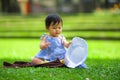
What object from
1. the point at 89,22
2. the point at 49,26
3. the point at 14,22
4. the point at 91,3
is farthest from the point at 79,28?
the point at 49,26

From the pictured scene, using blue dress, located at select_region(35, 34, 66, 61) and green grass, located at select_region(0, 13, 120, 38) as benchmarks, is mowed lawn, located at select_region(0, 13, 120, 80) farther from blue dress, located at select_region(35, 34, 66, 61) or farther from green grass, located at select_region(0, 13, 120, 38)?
blue dress, located at select_region(35, 34, 66, 61)

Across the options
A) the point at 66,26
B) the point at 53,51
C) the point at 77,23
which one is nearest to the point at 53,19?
the point at 53,51

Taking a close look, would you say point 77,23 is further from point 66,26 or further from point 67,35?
point 67,35

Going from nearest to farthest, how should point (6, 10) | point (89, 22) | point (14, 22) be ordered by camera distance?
point (89, 22), point (14, 22), point (6, 10)

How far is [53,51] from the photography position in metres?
7.20

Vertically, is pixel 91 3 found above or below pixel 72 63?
below

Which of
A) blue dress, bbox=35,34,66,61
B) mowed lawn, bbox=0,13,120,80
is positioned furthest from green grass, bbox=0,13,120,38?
blue dress, bbox=35,34,66,61

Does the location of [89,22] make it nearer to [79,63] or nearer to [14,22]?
[14,22]

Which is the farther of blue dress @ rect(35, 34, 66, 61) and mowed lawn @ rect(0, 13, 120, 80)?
mowed lawn @ rect(0, 13, 120, 80)

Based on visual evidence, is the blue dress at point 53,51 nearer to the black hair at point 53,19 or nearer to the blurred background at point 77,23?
the black hair at point 53,19

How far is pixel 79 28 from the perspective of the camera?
2333 centimetres

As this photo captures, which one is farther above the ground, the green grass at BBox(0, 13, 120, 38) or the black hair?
the black hair

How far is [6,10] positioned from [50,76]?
3090 centimetres

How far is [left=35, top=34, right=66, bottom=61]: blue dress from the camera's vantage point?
23.5 feet
